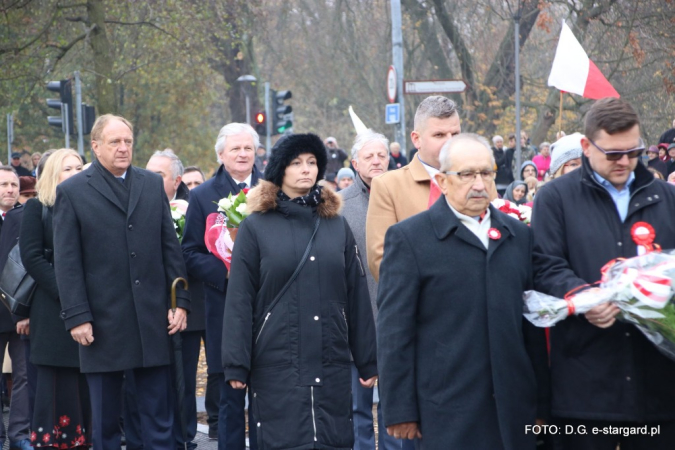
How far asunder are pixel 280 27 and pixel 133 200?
31600 mm

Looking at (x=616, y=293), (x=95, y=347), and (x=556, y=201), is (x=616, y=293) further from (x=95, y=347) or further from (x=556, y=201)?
(x=95, y=347)

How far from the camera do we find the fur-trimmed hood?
5809mm

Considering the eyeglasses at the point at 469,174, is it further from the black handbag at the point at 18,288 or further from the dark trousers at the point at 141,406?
the black handbag at the point at 18,288

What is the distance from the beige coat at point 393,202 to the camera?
5895 millimetres

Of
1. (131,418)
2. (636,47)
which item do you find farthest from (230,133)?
(636,47)

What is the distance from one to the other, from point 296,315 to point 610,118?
6.98 ft

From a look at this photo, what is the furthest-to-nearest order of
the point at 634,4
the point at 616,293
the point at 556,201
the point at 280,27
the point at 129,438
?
the point at 280,27
the point at 634,4
the point at 129,438
the point at 556,201
the point at 616,293

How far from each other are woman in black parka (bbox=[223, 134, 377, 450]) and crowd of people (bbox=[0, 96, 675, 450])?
11 mm

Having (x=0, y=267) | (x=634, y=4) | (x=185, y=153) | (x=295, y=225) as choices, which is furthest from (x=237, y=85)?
(x=295, y=225)

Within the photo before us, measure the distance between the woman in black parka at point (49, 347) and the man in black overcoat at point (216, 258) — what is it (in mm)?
950

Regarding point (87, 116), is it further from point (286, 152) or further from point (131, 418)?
point (286, 152)

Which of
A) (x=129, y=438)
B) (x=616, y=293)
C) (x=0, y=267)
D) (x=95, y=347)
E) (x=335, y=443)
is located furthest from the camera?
(x=0, y=267)

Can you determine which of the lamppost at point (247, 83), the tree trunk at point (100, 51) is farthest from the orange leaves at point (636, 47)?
the tree trunk at point (100, 51)

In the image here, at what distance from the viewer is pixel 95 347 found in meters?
6.46
